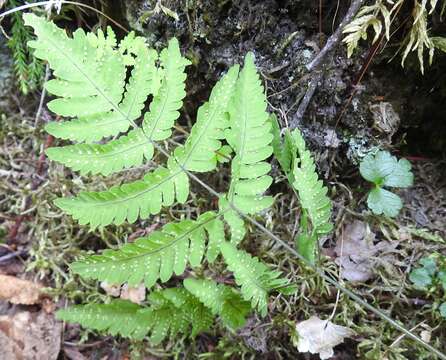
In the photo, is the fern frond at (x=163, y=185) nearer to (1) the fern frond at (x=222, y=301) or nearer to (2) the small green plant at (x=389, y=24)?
(1) the fern frond at (x=222, y=301)

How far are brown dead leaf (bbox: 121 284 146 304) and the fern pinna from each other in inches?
19.8

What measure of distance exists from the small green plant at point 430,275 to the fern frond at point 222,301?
95 centimetres

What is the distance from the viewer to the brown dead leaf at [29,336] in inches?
96.3

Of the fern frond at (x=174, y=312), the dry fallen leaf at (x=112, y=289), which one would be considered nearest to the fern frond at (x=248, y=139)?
the fern frond at (x=174, y=312)

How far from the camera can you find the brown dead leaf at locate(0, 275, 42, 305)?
2592 mm

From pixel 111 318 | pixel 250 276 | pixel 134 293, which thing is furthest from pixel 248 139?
pixel 134 293

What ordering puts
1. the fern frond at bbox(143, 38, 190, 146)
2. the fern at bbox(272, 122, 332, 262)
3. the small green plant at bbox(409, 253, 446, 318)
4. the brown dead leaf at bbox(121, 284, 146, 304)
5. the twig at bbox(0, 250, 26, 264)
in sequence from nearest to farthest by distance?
the fern frond at bbox(143, 38, 190, 146), the fern at bbox(272, 122, 332, 262), the small green plant at bbox(409, 253, 446, 318), the brown dead leaf at bbox(121, 284, 146, 304), the twig at bbox(0, 250, 26, 264)

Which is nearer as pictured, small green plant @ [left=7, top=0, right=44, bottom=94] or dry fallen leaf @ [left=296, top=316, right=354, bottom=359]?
dry fallen leaf @ [left=296, top=316, right=354, bottom=359]

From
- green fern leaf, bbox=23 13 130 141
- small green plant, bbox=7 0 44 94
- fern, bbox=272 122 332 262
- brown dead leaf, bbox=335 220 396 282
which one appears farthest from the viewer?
small green plant, bbox=7 0 44 94

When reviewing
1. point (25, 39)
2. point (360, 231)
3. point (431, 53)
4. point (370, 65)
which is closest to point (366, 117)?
point (370, 65)

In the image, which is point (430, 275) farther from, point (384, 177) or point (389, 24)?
point (389, 24)

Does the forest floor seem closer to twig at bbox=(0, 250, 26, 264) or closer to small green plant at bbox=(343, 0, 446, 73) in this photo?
twig at bbox=(0, 250, 26, 264)

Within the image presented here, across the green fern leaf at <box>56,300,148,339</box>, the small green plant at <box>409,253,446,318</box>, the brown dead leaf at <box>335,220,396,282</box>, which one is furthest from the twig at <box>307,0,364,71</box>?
the green fern leaf at <box>56,300,148,339</box>

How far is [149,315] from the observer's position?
2033 millimetres
